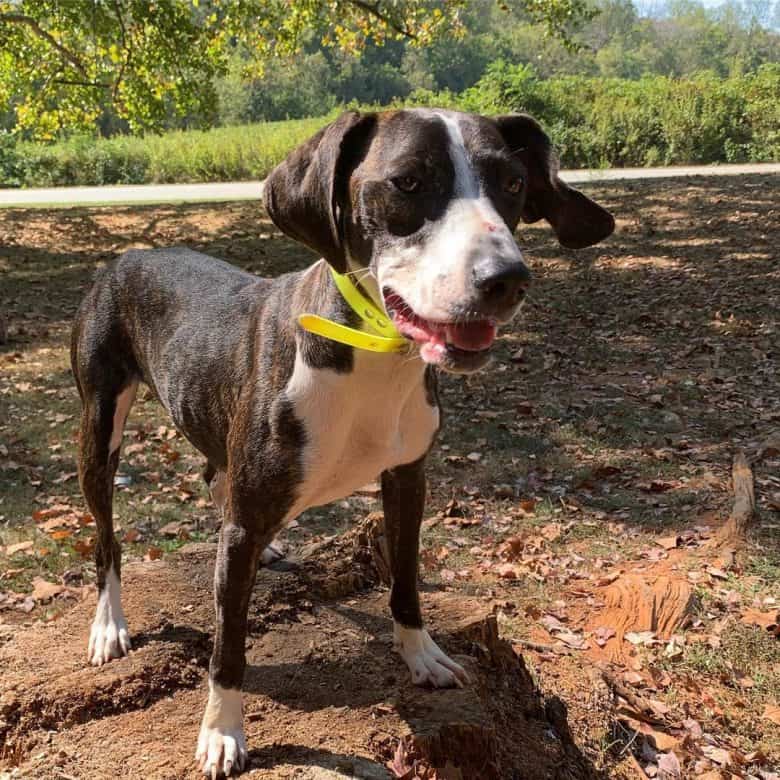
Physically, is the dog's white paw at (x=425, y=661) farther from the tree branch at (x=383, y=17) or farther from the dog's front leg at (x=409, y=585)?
the tree branch at (x=383, y=17)

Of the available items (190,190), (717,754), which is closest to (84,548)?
(717,754)

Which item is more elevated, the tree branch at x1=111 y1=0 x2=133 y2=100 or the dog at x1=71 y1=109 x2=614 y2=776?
the tree branch at x1=111 y1=0 x2=133 y2=100

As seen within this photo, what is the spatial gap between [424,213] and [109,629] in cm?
211

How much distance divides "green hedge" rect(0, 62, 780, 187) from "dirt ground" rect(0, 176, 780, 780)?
14.9m

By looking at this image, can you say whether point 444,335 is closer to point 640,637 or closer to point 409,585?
point 409,585

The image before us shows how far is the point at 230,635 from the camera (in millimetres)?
2715

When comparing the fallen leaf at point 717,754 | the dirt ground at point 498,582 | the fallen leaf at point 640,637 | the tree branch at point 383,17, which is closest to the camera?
the dirt ground at point 498,582

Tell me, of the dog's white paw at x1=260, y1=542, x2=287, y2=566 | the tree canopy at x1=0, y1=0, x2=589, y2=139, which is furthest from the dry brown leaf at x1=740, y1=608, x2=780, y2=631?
the tree canopy at x1=0, y1=0, x2=589, y2=139

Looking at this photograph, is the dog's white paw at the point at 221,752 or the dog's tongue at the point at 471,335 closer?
the dog's tongue at the point at 471,335

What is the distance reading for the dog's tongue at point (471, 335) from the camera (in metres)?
2.14

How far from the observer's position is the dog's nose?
1.96 m

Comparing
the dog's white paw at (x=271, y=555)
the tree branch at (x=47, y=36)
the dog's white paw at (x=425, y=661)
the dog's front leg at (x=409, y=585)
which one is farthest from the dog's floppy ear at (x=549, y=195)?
the tree branch at (x=47, y=36)

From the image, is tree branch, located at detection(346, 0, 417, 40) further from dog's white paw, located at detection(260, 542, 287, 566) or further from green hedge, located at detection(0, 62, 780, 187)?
dog's white paw, located at detection(260, 542, 287, 566)

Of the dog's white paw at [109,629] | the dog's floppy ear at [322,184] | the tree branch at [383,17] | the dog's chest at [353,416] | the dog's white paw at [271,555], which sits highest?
the tree branch at [383,17]
